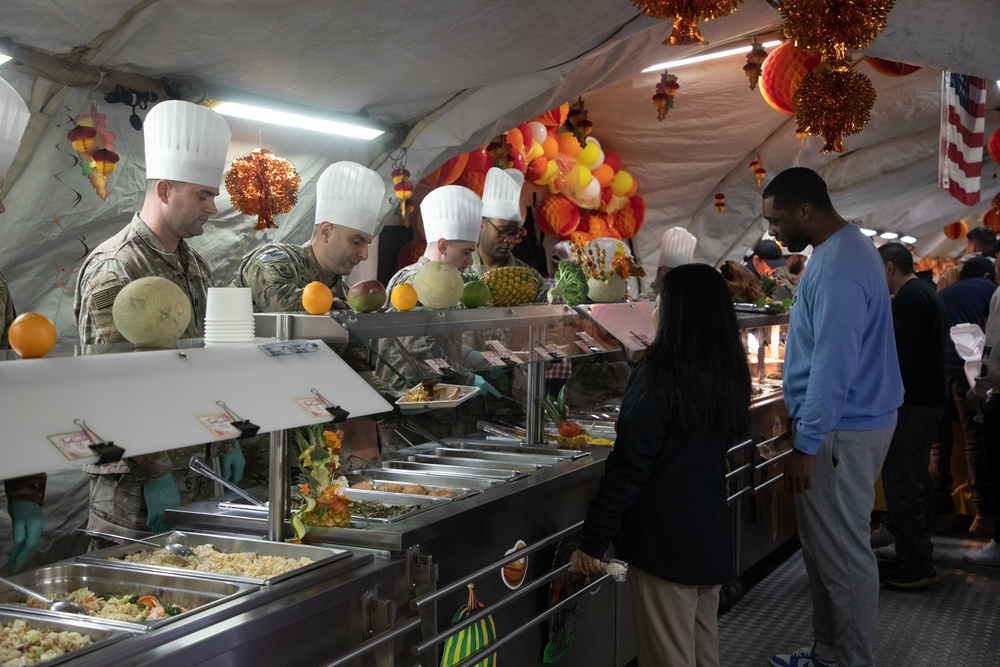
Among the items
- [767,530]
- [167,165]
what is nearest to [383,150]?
[167,165]

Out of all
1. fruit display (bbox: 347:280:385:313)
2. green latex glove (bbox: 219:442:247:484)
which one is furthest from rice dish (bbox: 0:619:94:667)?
fruit display (bbox: 347:280:385:313)

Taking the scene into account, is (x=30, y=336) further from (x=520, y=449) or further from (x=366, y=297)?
(x=520, y=449)

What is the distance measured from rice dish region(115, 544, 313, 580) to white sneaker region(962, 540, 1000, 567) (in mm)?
4813

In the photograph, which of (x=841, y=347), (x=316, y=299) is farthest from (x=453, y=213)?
(x=316, y=299)

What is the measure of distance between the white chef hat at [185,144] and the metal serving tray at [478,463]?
1.19m

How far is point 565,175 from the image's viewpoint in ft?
23.4

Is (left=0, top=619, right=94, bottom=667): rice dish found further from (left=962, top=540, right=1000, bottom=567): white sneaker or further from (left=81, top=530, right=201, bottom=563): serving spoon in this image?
(left=962, top=540, right=1000, bottom=567): white sneaker

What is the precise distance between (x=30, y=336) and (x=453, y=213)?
2757 millimetres

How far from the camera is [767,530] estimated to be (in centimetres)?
498

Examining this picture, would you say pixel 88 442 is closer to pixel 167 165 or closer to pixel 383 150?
pixel 167 165

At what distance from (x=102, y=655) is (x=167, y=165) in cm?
184

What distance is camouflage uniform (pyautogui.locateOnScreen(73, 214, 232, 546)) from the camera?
2385 mm

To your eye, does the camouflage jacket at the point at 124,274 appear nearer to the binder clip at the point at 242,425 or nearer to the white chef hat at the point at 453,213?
the binder clip at the point at 242,425

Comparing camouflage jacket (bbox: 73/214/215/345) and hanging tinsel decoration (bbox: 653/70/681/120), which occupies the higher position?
hanging tinsel decoration (bbox: 653/70/681/120)
